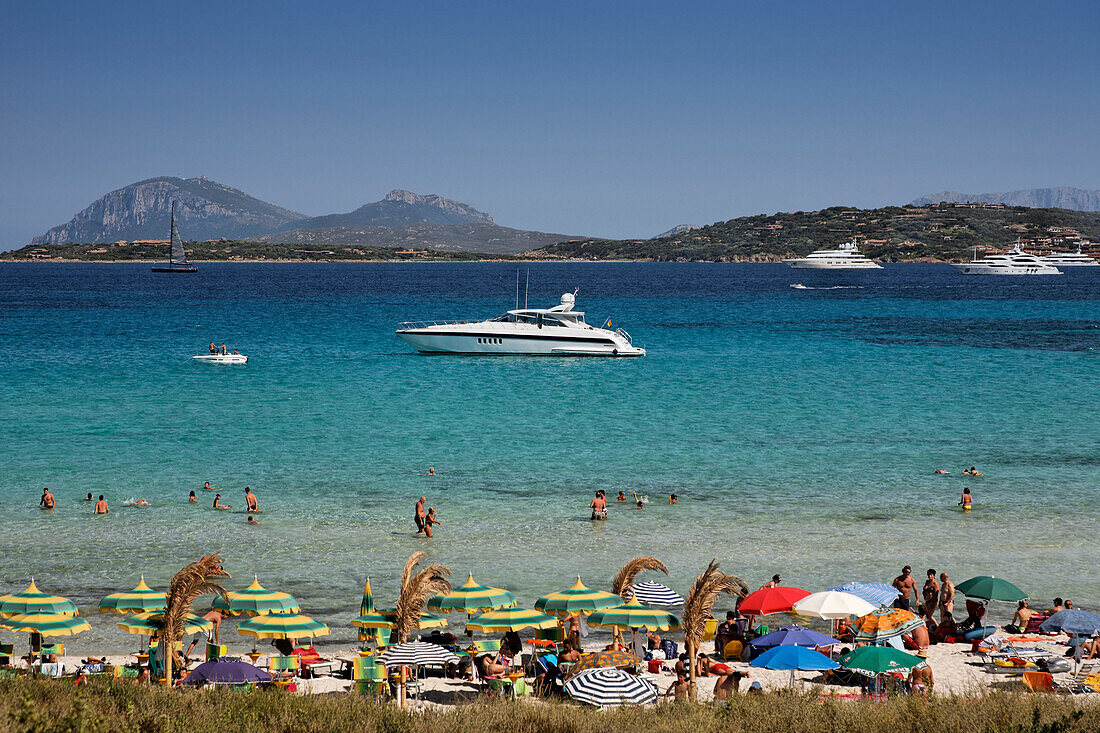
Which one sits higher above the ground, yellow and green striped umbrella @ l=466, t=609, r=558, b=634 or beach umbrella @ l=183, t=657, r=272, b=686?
yellow and green striped umbrella @ l=466, t=609, r=558, b=634

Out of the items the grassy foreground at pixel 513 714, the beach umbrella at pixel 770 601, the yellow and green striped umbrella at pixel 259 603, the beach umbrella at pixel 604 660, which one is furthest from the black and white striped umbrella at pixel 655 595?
the grassy foreground at pixel 513 714

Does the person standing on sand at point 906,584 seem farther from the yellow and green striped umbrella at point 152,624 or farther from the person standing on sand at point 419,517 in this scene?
the yellow and green striped umbrella at point 152,624

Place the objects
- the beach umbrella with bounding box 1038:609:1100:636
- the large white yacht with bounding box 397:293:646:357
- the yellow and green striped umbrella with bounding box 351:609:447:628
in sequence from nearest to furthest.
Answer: the beach umbrella with bounding box 1038:609:1100:636
the yellow and green striped umbrella with bounding box 351:609:447:628
the large white yacht with bounding box 397:293:646:357

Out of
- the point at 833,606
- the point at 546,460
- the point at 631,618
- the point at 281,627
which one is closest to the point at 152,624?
the point at 281,627

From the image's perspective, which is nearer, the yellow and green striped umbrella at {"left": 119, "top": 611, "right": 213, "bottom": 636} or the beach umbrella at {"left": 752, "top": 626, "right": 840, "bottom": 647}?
the beach umbrella at {"left": 752, "top": 626, "right": 840, "bottom": 647}

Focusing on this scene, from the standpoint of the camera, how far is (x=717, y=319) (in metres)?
93.4

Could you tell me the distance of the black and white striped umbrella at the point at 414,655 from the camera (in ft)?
49.2

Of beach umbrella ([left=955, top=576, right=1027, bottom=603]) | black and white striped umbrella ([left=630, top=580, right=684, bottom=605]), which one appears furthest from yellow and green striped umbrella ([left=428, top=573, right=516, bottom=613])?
beach umbrella ([left=955, top=576, right=1027, bottom=603])

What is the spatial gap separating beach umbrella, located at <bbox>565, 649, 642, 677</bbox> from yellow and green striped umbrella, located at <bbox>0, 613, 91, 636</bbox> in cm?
791

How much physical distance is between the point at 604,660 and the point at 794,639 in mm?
2939

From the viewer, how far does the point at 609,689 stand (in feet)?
44.5

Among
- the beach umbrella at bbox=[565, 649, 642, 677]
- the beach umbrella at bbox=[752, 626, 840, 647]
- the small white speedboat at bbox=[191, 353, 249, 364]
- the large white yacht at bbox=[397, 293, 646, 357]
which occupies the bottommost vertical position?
the beach umbrella at bbox=[565, 649, 642, 677]

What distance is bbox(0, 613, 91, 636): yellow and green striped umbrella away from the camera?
1628 centimetres

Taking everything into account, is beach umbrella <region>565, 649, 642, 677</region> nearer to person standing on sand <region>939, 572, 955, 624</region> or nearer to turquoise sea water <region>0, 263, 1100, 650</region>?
turquoise sea water <region>0, 263, 1100, 650</region>
